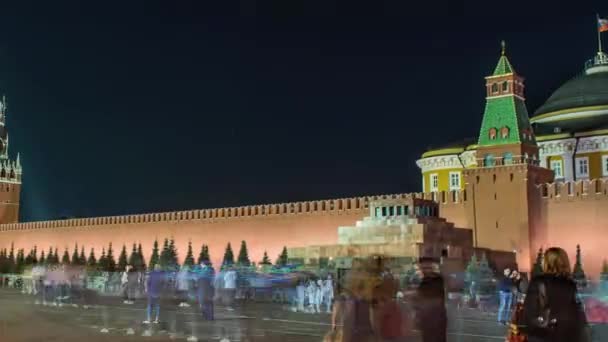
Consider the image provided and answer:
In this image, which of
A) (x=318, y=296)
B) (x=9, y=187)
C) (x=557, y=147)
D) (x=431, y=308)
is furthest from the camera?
(x=9, y=187)

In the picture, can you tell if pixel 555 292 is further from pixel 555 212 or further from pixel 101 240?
pixel 101 240

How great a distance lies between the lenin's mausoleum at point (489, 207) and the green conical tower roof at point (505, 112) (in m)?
0.03

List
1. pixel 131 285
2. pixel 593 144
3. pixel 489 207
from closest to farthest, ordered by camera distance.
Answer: pixel 131 285, pixel 489 207, pixel 593 144

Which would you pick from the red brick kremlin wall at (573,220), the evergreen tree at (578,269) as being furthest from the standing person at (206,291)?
the red brick kremlin wall at (573,220)

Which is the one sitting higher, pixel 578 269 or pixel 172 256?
pixel 172 256

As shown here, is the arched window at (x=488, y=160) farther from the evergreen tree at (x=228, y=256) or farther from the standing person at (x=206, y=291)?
the standing person at (x=206, y=291)

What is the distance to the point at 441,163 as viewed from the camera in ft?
108

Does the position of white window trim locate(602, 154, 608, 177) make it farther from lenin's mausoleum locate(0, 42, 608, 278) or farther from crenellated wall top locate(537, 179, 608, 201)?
crenellated wall top locate(537, 179, 608, 201)

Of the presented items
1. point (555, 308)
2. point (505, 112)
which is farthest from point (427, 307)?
point (505, 112)

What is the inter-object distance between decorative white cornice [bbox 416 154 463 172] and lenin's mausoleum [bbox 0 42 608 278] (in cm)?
4

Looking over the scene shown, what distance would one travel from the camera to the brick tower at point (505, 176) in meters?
23.6

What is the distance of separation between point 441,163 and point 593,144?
22.7 feet

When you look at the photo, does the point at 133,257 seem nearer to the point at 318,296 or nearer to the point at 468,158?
the point at 468,158

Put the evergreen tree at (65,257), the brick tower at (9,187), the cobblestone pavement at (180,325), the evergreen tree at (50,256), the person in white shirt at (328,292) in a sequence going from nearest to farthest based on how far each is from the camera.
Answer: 1. the cobblestone pavement at (180,325)
2. the person in white shirt at (328,292)
3. the evergreen tree at (65,257)
4. the evergreen tree at (50,256)
5. the brick tower at (9,187)
